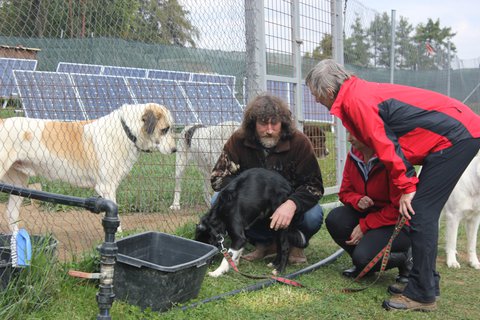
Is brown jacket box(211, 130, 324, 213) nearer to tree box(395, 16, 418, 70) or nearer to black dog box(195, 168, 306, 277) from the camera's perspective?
black dog box(195, 168, 306, 277)

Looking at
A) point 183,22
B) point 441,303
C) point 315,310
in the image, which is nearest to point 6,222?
point 183,22

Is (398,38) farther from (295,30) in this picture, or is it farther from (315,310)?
(315,310)

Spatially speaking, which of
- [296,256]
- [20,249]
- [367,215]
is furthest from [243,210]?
[20,249]

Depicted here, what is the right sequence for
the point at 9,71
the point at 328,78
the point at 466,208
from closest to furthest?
the point at 328,78 → the point at 466,208 → the point at 9,71

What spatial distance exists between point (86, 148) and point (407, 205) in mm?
3002

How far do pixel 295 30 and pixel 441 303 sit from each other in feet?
11.2

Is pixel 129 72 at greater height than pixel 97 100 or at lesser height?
greater

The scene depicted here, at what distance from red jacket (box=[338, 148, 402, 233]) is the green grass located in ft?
1.65

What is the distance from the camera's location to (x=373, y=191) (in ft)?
12.0

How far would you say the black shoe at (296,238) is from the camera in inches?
157

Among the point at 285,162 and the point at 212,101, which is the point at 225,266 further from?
the point at 212,101

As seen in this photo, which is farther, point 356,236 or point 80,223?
point 80,223

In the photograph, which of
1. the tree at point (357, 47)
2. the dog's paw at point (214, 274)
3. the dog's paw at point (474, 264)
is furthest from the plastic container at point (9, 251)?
the tree at point (357, 47)

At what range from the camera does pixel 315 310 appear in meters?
3.10
